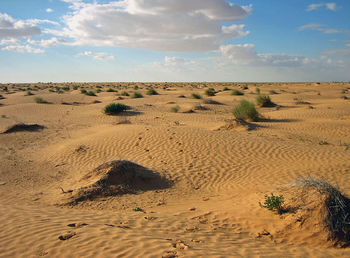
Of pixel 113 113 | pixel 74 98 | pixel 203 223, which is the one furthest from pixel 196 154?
pixel 74 98

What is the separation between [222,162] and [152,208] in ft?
12.4

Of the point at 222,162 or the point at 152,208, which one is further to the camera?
the point at 222,162

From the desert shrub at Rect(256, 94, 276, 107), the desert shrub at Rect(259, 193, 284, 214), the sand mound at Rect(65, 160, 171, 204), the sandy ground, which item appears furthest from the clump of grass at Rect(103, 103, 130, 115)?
the desert shrub at Rect(259, 193, 284, 214)

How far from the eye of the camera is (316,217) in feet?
16.4

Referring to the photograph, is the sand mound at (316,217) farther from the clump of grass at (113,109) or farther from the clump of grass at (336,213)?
the clump of grass at (113,109)

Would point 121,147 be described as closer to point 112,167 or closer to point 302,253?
point 112,167

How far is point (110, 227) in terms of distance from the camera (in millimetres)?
4824

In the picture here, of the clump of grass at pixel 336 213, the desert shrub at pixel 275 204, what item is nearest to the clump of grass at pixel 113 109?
the desert shrub at pixel 275 204

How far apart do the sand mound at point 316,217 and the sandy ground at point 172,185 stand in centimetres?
8

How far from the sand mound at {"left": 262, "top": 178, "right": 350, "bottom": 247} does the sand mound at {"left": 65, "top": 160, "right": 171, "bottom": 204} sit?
3.68 meters

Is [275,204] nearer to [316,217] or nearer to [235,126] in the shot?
[316,217]

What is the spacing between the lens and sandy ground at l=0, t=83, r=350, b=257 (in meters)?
4.34

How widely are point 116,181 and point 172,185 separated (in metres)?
1.60

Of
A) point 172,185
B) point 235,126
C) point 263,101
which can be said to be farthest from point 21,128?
point 263,101
